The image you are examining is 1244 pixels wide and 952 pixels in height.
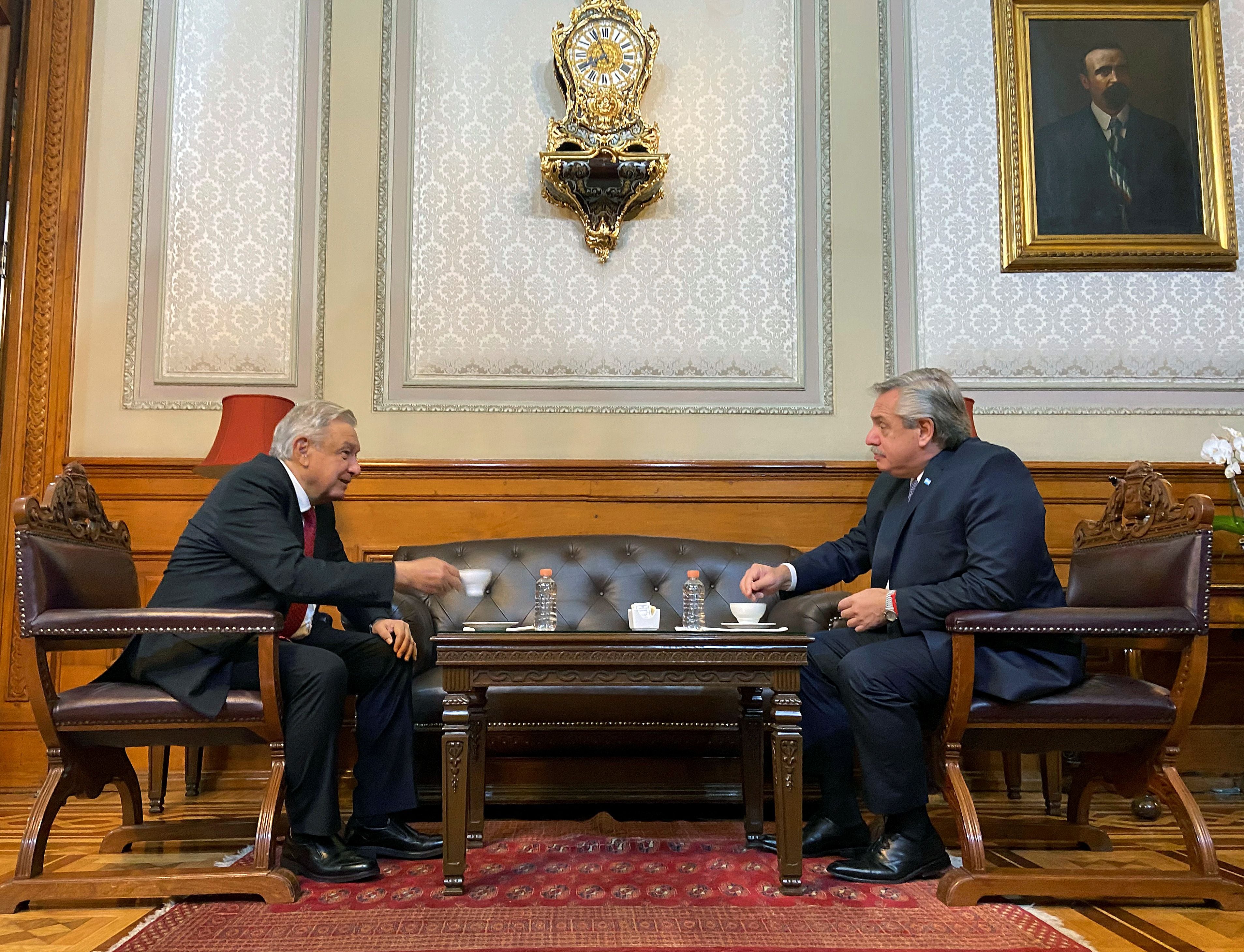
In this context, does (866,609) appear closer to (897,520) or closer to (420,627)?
(897,520)

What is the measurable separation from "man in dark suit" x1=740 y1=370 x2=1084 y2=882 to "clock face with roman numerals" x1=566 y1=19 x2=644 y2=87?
2.00 m

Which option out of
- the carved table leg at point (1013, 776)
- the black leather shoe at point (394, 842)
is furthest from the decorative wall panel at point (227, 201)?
the carved table leg at point (1013, 776)

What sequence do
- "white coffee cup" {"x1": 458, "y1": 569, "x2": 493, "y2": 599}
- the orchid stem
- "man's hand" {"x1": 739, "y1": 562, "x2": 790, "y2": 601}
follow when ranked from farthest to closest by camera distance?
the orchid stem → "man's hand" {"x1": 739, "y1": 562, "x2": 790, "y2": 601} → "white coffee cup" {"x1": 458, "y1": 569, "x2": 493, "y2": 599}

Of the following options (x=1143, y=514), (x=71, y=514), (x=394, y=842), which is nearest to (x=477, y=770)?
(x=394, y=842)

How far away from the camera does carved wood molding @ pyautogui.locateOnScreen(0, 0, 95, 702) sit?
169 inches

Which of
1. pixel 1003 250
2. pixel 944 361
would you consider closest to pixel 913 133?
pixel 1003 250

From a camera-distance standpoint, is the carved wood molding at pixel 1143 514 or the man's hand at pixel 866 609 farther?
the man's hand at pixel 866 609

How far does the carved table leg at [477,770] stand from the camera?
2891 mm

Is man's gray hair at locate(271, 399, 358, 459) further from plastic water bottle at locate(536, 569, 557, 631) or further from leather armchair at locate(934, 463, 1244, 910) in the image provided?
leather armchair at locate(934, 463, 1244, 910)

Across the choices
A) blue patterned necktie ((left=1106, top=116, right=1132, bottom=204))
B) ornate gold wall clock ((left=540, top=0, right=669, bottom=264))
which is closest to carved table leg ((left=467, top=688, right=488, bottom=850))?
ornate gold wall clock ((left=540, top=0, right=669, bottom=264))

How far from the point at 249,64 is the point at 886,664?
367 cm

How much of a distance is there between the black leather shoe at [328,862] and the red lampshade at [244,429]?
1.55 meters

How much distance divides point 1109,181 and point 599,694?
125 inches

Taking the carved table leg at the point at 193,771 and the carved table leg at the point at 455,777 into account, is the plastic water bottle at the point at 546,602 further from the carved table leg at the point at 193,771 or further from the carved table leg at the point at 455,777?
the carved table leg at the point at 193,771
